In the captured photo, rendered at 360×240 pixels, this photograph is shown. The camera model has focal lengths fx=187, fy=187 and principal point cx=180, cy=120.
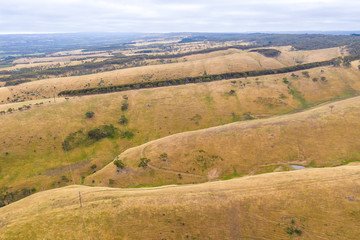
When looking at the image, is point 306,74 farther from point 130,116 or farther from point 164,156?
point 164,156

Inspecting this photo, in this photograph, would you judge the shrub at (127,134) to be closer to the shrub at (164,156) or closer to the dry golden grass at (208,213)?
the shrub at (164,156)

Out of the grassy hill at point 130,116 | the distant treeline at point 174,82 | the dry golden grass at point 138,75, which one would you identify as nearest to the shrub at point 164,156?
the grassy hill at point 130,116

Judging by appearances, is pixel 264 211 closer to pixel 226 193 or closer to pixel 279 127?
pixel 226 193

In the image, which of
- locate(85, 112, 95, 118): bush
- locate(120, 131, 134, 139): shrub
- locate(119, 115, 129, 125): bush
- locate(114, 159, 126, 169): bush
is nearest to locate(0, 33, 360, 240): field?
locate(85, 112, 95, 118): bush

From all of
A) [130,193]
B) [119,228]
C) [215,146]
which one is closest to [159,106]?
[215,146]

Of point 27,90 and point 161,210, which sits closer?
point 161,210

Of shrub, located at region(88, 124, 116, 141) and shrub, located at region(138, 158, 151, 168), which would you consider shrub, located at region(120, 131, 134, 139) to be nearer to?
shrub, located at region(88, 124, 116, 141)
